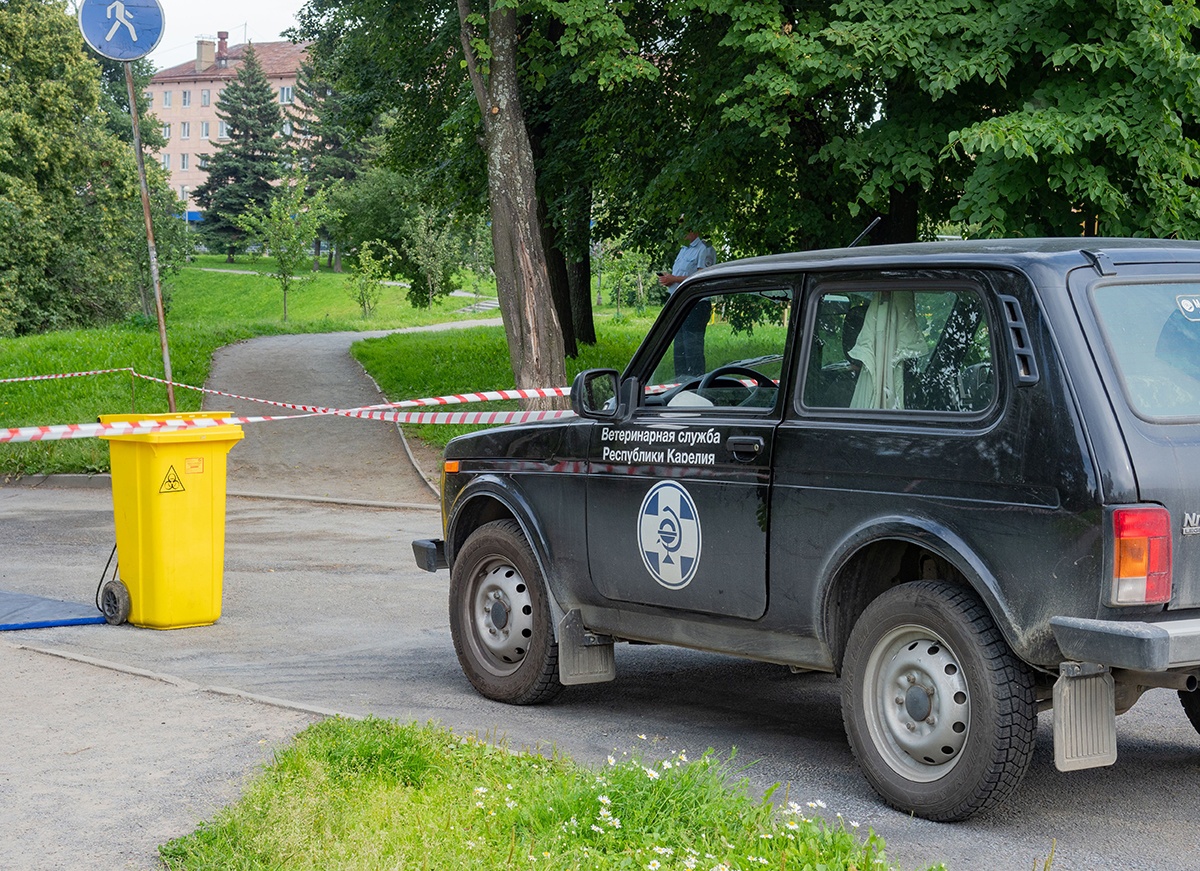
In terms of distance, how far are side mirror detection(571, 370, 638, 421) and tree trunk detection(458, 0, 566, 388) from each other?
10640 mm

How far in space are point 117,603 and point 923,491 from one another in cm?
574

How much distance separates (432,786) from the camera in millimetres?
4812

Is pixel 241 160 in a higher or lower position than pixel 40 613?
higher

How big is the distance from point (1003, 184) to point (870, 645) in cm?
968

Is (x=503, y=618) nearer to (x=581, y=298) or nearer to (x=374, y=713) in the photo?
(x=374, y=713)

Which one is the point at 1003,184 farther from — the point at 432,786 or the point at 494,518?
the point at 432,786

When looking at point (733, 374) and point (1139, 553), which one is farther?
point (733, 374)

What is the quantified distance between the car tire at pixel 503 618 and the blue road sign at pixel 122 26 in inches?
326

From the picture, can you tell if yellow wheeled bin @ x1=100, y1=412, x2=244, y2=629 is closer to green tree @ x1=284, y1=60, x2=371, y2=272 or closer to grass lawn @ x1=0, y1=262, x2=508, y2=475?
grass lawn @ x1=0, y1=262, x2=508, y2=475

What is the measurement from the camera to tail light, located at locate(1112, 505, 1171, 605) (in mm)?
4301

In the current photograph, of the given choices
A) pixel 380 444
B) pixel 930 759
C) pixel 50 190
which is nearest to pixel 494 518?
pixel 930 759

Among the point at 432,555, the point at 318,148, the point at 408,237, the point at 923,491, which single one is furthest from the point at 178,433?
the point at 318,148

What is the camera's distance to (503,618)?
677 centimetres

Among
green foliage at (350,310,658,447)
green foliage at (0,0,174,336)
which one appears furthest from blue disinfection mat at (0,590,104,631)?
green foliage at (0,0,174,336)
